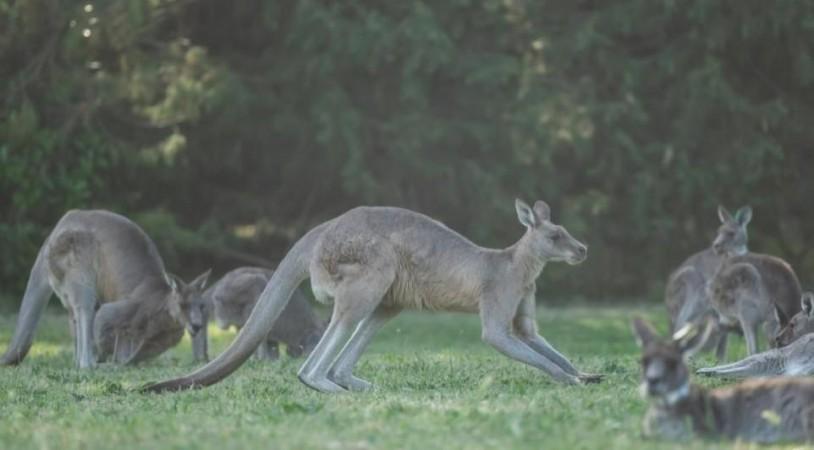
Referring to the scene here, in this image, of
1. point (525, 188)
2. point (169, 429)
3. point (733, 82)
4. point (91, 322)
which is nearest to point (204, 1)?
point (525, 188)

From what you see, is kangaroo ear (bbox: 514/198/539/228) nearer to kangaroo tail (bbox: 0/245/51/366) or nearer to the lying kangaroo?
the lying kangaroo

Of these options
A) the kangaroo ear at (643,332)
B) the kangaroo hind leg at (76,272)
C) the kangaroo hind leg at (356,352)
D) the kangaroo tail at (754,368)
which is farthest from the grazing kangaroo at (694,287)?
the kangaroo ear at (643,332)

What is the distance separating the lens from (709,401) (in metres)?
7.23

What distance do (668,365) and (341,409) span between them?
2013 millimetres

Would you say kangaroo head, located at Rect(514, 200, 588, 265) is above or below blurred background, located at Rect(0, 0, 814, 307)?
below

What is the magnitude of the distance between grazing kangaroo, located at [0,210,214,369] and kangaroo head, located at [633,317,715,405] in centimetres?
709

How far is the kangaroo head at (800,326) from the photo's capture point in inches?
454

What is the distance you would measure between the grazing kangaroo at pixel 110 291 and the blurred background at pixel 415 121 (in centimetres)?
895

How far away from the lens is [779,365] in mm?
10172

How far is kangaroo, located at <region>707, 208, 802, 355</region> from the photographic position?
1370 cm

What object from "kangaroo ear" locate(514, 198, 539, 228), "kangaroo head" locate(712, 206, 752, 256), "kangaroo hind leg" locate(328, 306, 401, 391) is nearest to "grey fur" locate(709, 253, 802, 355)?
"kangaroo head" locate(712, 206, 752, 256)

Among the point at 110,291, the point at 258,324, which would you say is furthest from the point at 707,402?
the point at 110,291

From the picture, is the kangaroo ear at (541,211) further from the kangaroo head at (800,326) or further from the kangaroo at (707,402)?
the kangaroo at (707,402)

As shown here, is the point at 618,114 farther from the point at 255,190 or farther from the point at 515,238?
the point at 255,190
